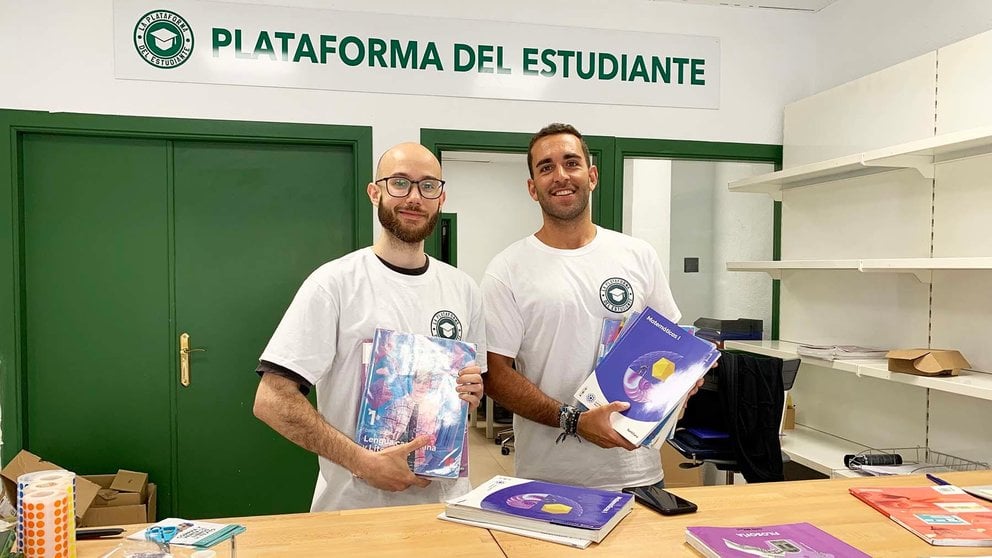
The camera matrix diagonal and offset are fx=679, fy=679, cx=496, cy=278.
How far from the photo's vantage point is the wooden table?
1.27m

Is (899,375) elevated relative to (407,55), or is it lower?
lower

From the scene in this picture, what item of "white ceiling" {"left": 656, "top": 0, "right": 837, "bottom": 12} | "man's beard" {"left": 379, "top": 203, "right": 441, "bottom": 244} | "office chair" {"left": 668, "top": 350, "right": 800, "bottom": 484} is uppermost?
"white ceiling" {"left": 656, "top": 0, "right": 837, "bottom": 12}

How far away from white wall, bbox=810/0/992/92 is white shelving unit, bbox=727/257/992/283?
102cm

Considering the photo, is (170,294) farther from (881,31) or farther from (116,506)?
(881,31)

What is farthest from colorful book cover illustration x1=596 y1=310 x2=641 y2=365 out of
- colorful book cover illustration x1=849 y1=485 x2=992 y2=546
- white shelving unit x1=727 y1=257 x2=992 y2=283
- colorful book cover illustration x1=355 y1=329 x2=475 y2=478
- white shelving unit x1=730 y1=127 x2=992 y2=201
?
white shelving unit x1=730 y1=127 x2=992 y2=201

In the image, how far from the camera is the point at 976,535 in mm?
1318

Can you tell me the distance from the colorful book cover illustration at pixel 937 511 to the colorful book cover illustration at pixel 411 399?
3.27ft

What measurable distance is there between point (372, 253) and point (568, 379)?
728 millimetres

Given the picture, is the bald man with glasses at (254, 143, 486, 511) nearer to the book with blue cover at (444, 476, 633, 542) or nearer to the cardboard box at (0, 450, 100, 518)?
the book with blue cover at (444, 476, 633, 542)

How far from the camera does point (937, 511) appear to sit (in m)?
1.46

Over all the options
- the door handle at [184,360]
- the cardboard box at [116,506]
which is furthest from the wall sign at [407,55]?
the cardboard box at [116,506]

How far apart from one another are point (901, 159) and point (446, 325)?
2.06m

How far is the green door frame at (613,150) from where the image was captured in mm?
3461

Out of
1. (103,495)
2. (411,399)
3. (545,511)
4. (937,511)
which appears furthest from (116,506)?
(937,511)
